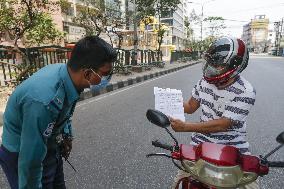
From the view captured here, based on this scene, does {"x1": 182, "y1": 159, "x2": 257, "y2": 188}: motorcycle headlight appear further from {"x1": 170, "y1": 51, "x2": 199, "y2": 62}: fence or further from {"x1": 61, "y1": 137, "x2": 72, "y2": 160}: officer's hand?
{"x1": 170, "y1": 51, "x2": 199, "y2": 62}: fence

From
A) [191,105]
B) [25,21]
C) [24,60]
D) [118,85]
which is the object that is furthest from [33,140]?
[118,85]

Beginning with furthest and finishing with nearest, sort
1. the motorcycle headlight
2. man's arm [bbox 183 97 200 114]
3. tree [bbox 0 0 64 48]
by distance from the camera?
tree [bbox 0 0 64 48], man's arm [bbox 183 97 200 114], the motorcycle headlight

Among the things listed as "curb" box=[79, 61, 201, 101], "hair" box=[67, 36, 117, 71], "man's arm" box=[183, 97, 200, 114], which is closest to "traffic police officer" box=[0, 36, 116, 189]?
"hair" box=[67, 36, 117, 71]

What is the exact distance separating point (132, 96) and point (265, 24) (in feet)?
526

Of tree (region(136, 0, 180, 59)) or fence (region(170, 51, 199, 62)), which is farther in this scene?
fence (region(170, 51, 199, 62))

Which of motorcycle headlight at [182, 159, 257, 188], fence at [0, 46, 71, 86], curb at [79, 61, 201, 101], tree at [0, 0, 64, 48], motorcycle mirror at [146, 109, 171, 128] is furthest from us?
curb at [79, 61, 201, 101]

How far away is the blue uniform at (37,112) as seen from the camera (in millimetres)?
1453

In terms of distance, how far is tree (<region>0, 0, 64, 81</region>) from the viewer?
8.02 m

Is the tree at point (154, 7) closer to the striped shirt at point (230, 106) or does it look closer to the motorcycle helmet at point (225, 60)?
the striped shirt at point (230, 106)

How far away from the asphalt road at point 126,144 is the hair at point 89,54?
6.55ft

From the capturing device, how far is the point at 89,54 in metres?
1.64

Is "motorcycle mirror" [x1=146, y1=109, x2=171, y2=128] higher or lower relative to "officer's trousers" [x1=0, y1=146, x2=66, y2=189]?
higher

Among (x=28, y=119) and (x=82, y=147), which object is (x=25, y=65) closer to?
(x=82, y=147)

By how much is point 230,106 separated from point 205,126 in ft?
0.61
